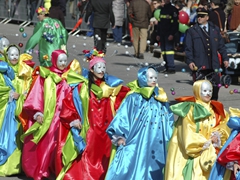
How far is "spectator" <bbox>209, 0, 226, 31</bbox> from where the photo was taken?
52.8ft

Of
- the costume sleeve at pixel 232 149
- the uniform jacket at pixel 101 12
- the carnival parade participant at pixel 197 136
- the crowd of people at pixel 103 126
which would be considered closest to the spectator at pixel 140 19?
the uniform jacket at pixel 101 12

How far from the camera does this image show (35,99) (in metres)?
9.85

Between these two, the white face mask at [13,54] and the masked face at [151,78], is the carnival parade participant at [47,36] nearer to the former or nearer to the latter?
the white face mask at [13,54]

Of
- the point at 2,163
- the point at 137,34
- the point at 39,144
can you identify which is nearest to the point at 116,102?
the point at 39,144

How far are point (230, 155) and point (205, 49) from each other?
16.3ft

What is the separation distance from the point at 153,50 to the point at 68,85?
34.1 ft

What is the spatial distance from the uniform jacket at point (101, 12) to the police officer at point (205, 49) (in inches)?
248

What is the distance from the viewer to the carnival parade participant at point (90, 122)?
926 centimetres

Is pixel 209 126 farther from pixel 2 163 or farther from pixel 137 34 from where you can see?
pixel 137 34

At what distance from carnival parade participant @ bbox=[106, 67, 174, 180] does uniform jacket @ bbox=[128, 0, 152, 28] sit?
32.8ft

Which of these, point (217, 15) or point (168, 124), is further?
point (217, 15)

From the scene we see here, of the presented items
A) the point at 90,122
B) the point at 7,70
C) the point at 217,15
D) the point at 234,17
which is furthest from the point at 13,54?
the point at 234,17

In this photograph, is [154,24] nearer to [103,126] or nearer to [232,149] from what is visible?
[103,126]

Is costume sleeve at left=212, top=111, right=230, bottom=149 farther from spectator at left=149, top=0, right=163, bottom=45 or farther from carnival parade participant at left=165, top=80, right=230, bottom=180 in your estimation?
spectator at left=149, top=0, right=163, bottom=45
